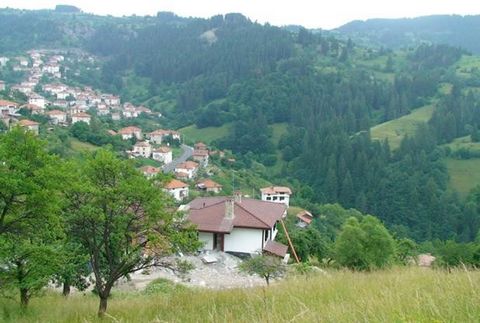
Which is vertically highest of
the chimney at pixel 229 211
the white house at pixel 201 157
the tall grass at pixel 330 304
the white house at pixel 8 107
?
the tall grass at pixel 330 304

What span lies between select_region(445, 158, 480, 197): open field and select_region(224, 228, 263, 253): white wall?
51.1 metres

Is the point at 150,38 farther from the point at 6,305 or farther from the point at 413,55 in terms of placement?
the point at 6,305

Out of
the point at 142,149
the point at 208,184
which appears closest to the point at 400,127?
the point at 208,184

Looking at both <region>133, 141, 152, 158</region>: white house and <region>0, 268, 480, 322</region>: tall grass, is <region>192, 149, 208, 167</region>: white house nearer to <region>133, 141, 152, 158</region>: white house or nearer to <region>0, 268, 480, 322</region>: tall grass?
<region>133, 141, 152, 158</region>: white house

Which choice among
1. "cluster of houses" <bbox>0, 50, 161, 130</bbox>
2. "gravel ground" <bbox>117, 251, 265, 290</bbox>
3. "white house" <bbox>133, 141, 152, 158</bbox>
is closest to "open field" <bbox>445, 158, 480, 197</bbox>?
"white house" <bbox>133, 141, 152, 158</bbox>

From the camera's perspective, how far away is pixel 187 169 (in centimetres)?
6319

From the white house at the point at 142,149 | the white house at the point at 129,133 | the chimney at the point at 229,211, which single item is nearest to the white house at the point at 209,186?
the white house at the point at 142,149

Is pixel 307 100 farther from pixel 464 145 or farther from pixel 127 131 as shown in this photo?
pixel 127 131

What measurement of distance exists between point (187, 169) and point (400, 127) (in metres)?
45.0

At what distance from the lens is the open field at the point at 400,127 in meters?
85.1

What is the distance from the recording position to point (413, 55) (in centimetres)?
13112

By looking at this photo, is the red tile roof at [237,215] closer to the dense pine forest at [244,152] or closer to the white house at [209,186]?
the dense pine forest at [244,152]

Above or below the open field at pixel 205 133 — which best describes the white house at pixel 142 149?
above

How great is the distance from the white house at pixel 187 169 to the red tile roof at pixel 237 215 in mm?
38510
